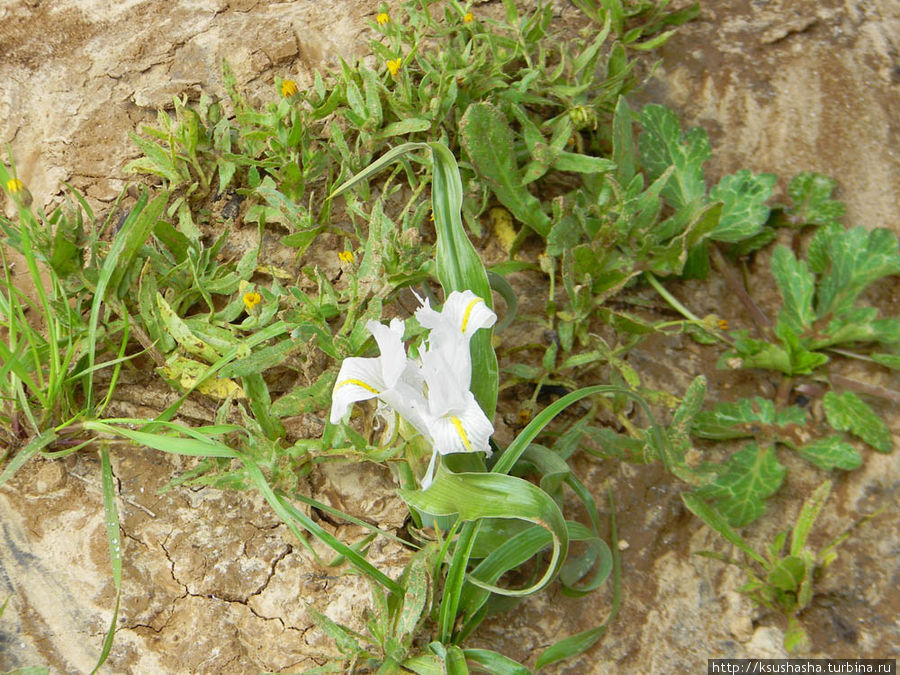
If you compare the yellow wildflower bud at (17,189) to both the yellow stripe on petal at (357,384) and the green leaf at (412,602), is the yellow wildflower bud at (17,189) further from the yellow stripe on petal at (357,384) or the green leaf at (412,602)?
the green leaf at (412,602)

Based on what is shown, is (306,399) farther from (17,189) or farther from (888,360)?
(888,360)

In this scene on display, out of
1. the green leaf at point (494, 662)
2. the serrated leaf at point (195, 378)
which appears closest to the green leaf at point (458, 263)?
the green leaf at point (494, 662)

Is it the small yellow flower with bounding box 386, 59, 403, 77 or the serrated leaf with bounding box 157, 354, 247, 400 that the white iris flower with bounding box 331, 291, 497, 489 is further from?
the small yellow flower with bounding box 386, 59, 403, 77

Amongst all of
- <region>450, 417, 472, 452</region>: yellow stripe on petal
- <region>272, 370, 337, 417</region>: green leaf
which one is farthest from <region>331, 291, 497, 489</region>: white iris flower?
<region>272, 370, 337, 417</region>: green leaf

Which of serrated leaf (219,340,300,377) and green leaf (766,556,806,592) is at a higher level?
serrated leaf (219,340,300,377)

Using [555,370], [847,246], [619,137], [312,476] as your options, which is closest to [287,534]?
[312,476]

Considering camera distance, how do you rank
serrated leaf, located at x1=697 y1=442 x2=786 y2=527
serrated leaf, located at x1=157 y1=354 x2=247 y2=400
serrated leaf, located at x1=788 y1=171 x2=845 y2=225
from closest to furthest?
serrated leaf, located at x1=157 y1=354 x2=247 y2=400
serrated leaf, located at x1=697 y1=442 x2=786 y2=527
serrated leaf, located at x1=788 y1=171 x2=845 y2=225

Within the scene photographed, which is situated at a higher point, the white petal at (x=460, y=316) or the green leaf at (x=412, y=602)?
the white petal at (x=460, y=316)
